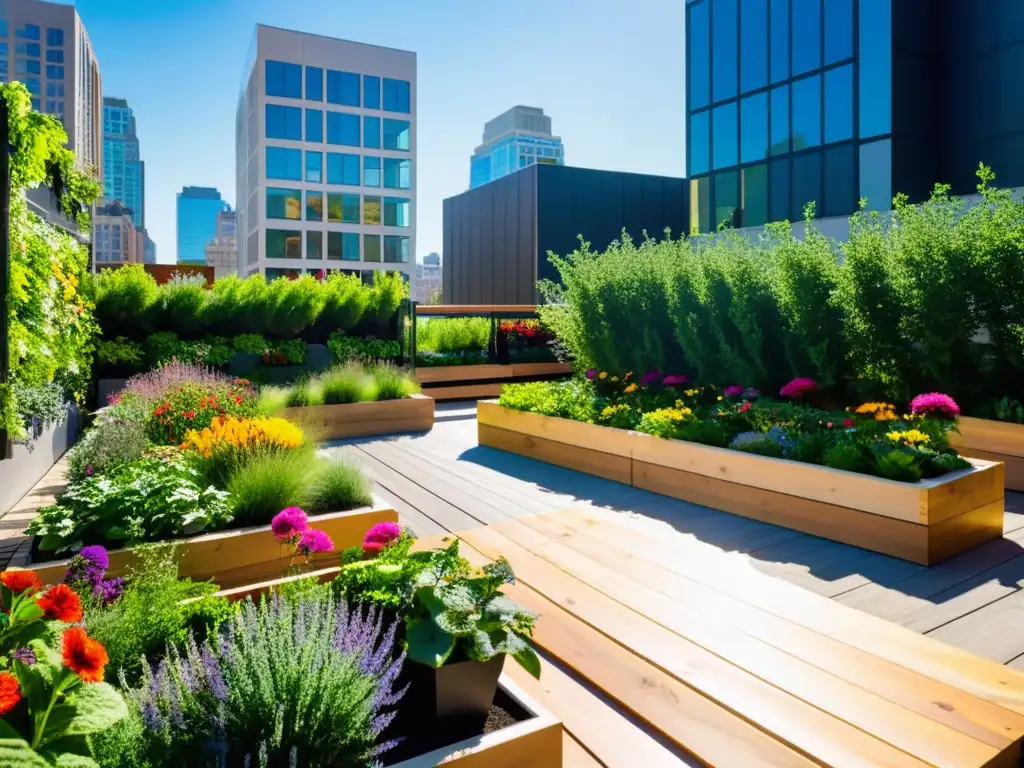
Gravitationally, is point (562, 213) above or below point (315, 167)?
below

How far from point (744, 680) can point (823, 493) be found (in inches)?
78.2

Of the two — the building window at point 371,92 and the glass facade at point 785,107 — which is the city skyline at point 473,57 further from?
the building window at point 371,92

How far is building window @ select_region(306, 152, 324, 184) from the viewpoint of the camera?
42.8 m

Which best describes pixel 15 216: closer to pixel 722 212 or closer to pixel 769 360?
pixel 769 360

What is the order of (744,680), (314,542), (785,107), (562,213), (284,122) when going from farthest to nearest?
(284,122) → (562,213) → (785,107) → (314,542) → (744,680)

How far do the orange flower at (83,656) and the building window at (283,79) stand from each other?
45800mm

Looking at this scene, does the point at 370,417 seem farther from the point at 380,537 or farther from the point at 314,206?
the point at 314,206

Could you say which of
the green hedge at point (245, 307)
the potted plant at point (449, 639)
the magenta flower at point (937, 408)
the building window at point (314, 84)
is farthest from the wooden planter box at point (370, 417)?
the building window at point (314, 84)

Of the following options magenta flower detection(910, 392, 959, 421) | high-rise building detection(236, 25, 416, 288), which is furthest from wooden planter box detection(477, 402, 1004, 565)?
high-rise building detection(236, 25, 416, 288)

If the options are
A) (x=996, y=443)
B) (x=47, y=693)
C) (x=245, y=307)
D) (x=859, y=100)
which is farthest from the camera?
(x=859, y=100)

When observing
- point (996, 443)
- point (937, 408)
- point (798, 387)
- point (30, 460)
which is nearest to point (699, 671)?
point (937, 408)

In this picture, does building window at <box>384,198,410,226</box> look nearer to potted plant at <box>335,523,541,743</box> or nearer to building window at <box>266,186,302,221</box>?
building window at <box>266,186,302,221</box>

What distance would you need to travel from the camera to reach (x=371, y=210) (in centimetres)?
4419

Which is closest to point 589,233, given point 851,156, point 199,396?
point 851,156
